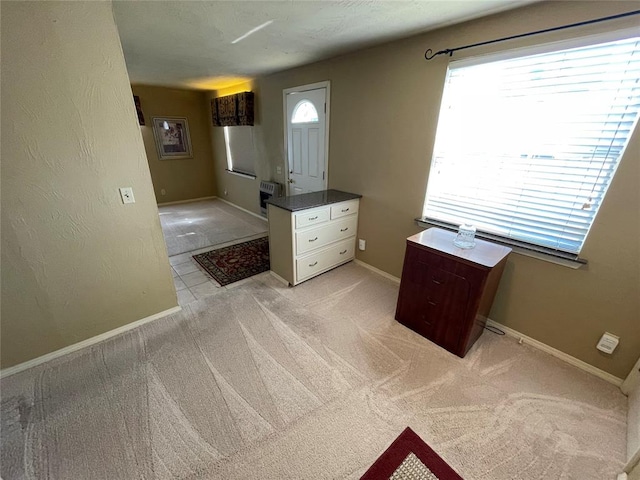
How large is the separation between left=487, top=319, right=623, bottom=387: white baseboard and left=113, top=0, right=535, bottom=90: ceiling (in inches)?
89.7

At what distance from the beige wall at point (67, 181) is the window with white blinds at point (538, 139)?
243 centimetres

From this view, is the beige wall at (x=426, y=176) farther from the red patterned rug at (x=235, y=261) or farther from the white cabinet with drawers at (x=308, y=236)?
the red patterned rug at (x=235, y=261)

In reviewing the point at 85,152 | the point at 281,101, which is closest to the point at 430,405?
the point at 85,152

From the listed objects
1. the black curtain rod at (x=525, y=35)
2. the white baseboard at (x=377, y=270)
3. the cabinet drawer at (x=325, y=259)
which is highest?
the black curtain rod at (x=525, y=35)

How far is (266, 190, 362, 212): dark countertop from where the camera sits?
2459mm

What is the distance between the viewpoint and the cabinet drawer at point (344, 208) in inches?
108

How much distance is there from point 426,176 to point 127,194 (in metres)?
2.43

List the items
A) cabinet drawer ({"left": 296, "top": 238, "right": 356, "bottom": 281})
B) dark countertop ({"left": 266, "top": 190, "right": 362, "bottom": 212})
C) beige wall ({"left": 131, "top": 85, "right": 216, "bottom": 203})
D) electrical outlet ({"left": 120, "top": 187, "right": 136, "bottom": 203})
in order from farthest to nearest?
beige wall ({"left": 131, "top": 85, "right": 216, "bottom": 203}), cabinet drawer ({"left": 296, "top": 238, "right": 356, "bottom": 281}), dark countertop ({"left": 266, "top": 190, "right": 362, "bottom": 212}), electrical outlet ({"left": 120, "top": 187, "right": 136, "bottom": 203})

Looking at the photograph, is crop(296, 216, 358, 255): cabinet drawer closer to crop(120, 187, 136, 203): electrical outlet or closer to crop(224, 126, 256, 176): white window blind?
crop(120, 187, 136, 203): electrical outlet

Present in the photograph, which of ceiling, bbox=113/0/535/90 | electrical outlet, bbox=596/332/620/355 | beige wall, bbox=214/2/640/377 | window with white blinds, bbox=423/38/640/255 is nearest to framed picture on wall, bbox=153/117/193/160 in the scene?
ceiling, bbox=113/0/535/90

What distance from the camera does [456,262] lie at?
5.70ft

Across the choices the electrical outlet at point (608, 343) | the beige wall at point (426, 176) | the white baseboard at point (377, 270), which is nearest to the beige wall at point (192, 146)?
the beige wall at point (426, 176)

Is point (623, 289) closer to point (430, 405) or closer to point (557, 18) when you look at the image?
point (430, 405)

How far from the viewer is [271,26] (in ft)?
6.49
